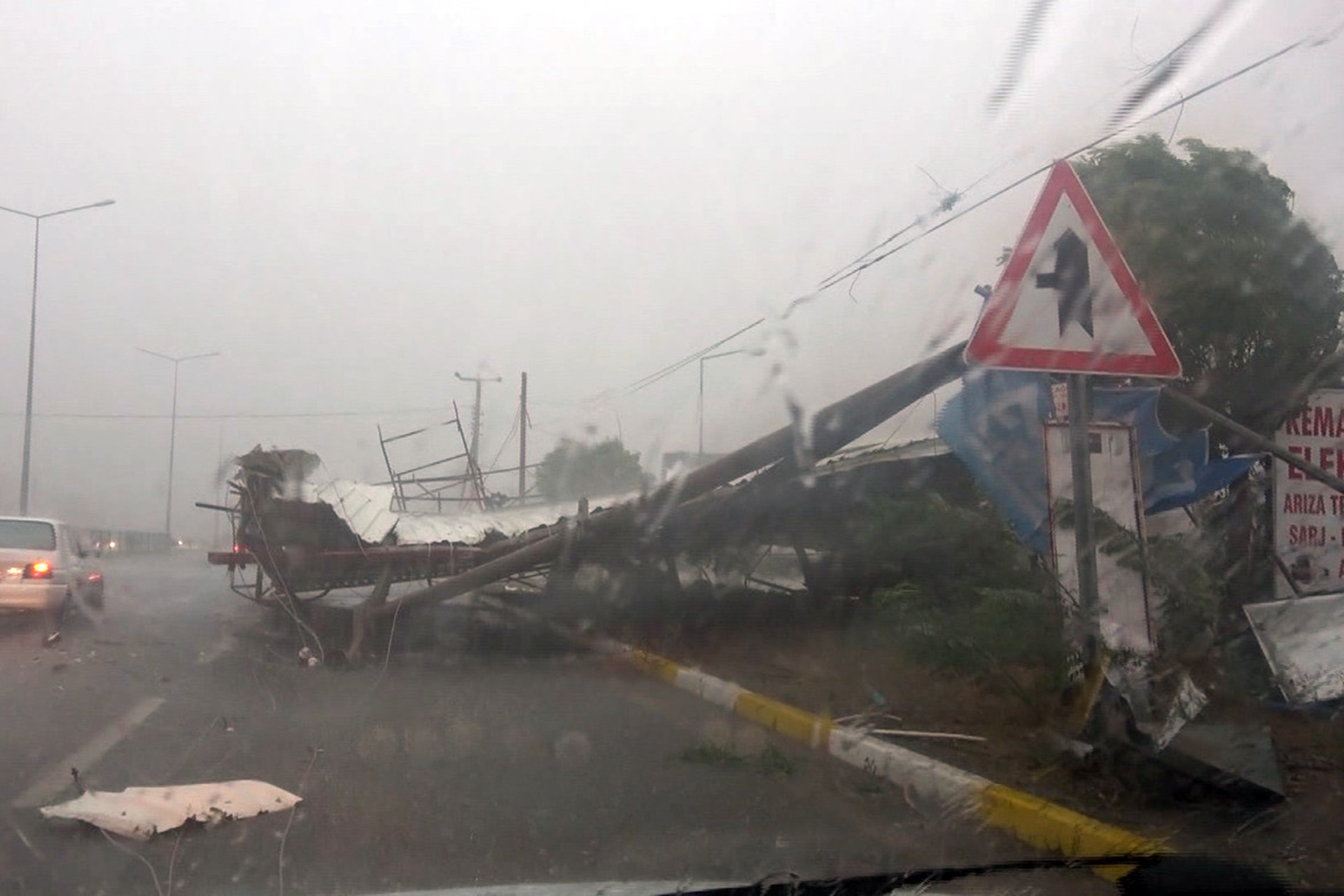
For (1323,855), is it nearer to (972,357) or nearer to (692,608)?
(972,357)

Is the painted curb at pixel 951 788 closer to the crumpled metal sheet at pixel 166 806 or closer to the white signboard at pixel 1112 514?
the white signboard at pixel 1112 514

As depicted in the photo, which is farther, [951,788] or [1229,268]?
[1229,268]

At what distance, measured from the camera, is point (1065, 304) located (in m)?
5.84

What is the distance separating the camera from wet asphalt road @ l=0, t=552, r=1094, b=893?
5.23 meters

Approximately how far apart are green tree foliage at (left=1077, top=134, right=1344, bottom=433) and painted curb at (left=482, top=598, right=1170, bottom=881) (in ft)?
15.5

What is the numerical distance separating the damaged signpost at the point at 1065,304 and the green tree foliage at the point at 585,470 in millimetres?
10741

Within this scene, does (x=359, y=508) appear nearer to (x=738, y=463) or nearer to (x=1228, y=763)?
(x=738, y=463)

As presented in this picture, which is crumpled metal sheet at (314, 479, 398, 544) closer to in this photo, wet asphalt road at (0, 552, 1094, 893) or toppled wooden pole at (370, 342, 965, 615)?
toppled wooden pole at (370, 342, 965, 615)

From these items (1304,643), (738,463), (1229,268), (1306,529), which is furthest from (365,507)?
(1304,643)

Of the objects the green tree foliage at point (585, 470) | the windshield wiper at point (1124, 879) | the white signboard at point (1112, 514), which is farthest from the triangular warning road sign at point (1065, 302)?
the green tree foliage at point (585, 470)

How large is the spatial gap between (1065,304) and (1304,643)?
336cm

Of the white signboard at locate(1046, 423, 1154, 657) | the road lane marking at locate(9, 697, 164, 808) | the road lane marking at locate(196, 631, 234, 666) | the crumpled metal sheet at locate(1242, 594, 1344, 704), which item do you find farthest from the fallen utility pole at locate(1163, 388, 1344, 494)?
the road lane marking at locate(196, 631, 234, 666)

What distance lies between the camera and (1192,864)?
14.9 ft

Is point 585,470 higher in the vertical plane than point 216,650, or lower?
higher
